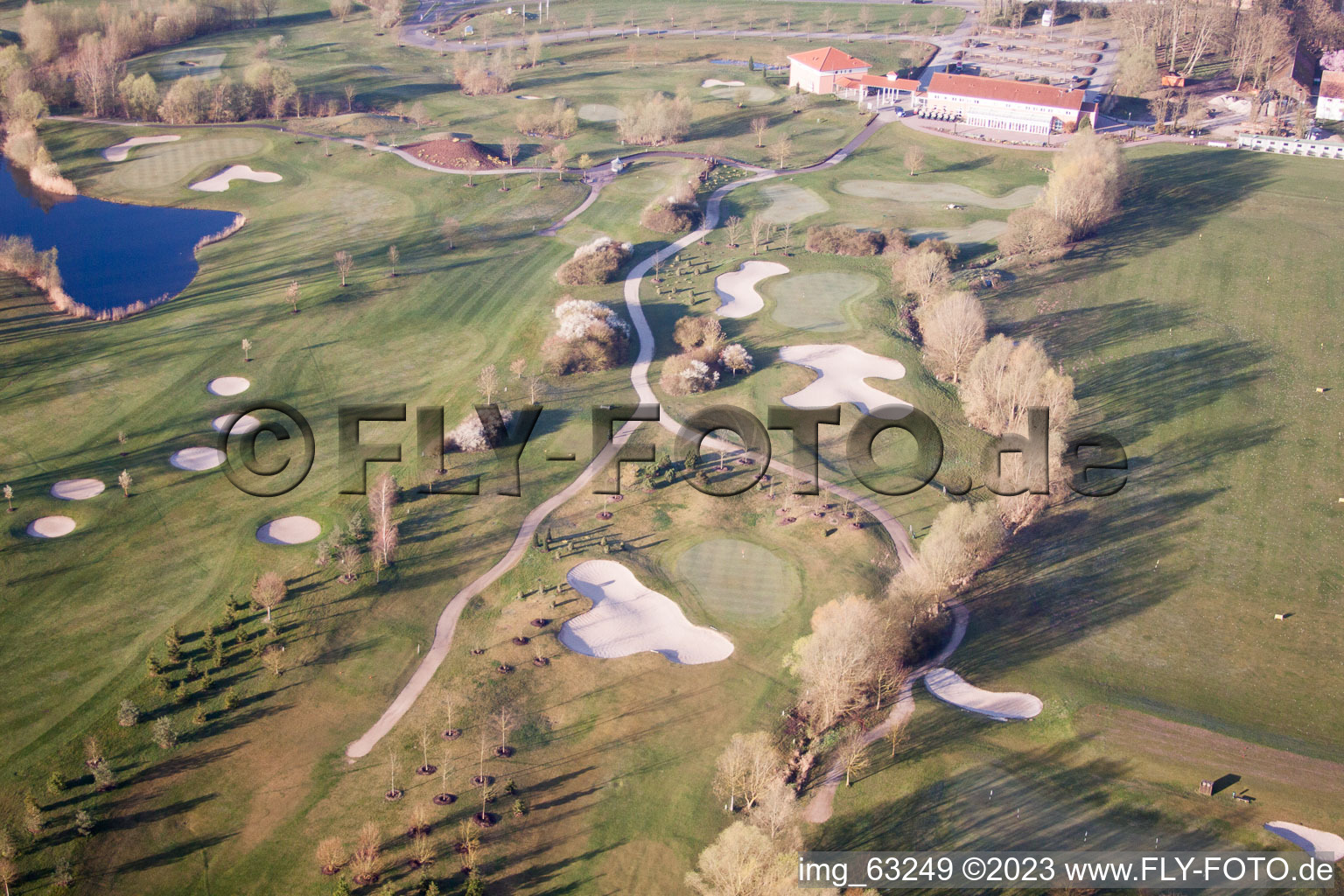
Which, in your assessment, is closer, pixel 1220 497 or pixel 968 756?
pixel 968 756

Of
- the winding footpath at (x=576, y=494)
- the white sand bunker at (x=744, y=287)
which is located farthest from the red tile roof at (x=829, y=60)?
the winding footpath at (x=576, y=494)

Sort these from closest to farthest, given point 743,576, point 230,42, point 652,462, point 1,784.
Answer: point 1,784
point 743,576
point 652,462
point 230,42

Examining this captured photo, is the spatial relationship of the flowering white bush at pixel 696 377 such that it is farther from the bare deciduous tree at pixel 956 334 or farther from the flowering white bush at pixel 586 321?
the bare deciduous tree at pixel 956 334

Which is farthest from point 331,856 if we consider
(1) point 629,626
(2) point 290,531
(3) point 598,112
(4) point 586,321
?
(3) point 598,112

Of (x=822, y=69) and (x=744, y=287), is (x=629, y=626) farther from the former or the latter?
(x=822, y=69)

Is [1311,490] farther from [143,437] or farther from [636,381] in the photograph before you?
[143,437]

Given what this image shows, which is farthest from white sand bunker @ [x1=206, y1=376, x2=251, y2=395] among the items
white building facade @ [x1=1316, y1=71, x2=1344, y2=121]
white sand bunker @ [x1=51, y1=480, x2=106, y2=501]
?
white building facade @ [x1=1316, y1=71, x2=1344, y2=121]

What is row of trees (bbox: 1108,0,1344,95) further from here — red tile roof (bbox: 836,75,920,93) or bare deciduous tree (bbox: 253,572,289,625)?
bare deciduous tree (bbox: 253,572,289,625)

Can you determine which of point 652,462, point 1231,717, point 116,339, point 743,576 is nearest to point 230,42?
point 116,339
